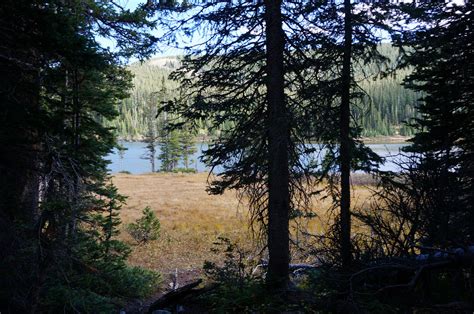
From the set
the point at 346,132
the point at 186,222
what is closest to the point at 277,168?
the point at 346,132

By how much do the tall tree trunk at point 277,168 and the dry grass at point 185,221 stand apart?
4861 millimetres

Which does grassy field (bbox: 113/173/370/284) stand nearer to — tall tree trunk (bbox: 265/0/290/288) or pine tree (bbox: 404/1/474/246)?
pine tree (bbox: 404/1/474/246)

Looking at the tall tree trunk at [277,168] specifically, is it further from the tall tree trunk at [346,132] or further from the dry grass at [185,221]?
the dry grass at [185,221]

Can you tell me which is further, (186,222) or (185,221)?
(185,221)

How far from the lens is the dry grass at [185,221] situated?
20.4 m

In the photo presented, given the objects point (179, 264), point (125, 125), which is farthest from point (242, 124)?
point (125, 125)

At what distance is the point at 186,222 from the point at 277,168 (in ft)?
71.4

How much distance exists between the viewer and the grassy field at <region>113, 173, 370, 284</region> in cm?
2028

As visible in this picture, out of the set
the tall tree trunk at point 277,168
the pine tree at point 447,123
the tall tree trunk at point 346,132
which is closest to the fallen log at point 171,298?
the tall tree trunk at point 277,168

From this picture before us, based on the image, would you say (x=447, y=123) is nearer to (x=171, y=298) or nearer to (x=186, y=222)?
(x=171, y=298)

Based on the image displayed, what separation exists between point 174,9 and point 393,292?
6.28 metres

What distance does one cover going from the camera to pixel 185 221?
27.7 m

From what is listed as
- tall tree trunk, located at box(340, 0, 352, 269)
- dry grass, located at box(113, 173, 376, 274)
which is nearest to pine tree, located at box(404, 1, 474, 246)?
tall tree trunk, located at box(340, 0, 352, 269)

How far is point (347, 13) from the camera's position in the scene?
639 cm
